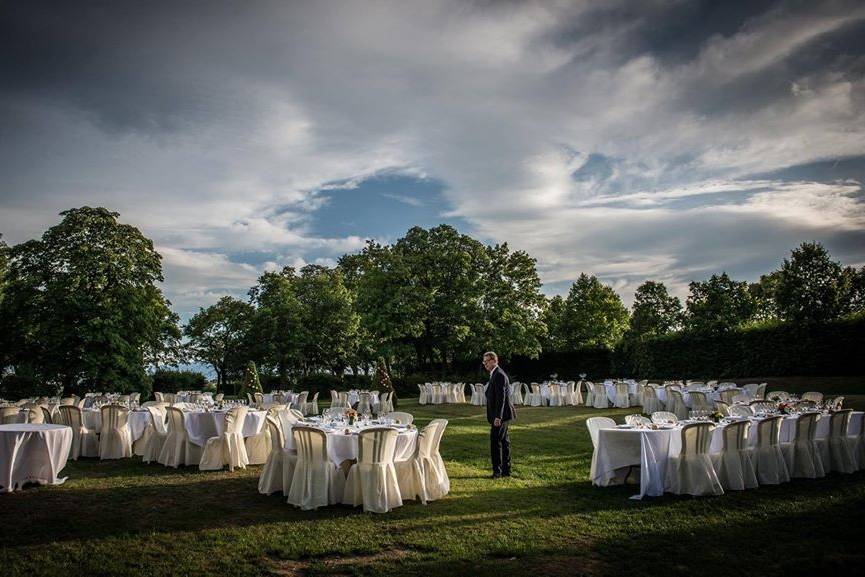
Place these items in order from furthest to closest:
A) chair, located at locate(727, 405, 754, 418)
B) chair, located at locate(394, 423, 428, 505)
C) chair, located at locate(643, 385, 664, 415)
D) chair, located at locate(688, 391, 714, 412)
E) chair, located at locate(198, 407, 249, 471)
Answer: chair, located at locate(643, 385, 664, 415) < chair, located at locate(688, 391, 714, 412) < chair, located at locate(198, 407, 249, 471) < chair, located at locate(727, 405, 754, 418) < chair, located at locate(394, 423, 428, 505)

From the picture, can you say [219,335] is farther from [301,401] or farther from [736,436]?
[736,436]

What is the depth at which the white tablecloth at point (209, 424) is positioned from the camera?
1002 cm

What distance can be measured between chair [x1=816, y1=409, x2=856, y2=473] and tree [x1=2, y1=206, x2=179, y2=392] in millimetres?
22149

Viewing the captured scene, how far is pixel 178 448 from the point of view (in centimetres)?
Answer: 991

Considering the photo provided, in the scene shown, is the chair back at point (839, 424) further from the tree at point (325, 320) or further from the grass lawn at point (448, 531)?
the tree at point (325, 320)

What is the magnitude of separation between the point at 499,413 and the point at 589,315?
125 feet

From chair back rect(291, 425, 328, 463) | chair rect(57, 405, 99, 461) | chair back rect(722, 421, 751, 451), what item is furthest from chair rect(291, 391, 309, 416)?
chair back rect(722, 421, 751, 451)

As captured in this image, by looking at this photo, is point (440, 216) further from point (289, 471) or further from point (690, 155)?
point (289, 471)

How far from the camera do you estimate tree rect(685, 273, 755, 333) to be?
125ft

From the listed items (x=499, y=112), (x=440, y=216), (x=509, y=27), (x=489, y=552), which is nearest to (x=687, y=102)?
(x=499, y=112)

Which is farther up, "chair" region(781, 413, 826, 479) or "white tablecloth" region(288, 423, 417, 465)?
"white tablecloth" region(288, 423, 417, 465)

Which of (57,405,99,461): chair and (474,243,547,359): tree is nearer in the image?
(57,405,99,461): chair

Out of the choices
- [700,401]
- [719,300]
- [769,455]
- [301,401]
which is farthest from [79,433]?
[719,300]

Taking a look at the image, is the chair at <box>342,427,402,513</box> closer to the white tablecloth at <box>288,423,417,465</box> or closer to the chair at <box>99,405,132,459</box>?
the white tablecloth at <box>288,423,417,465</box>
